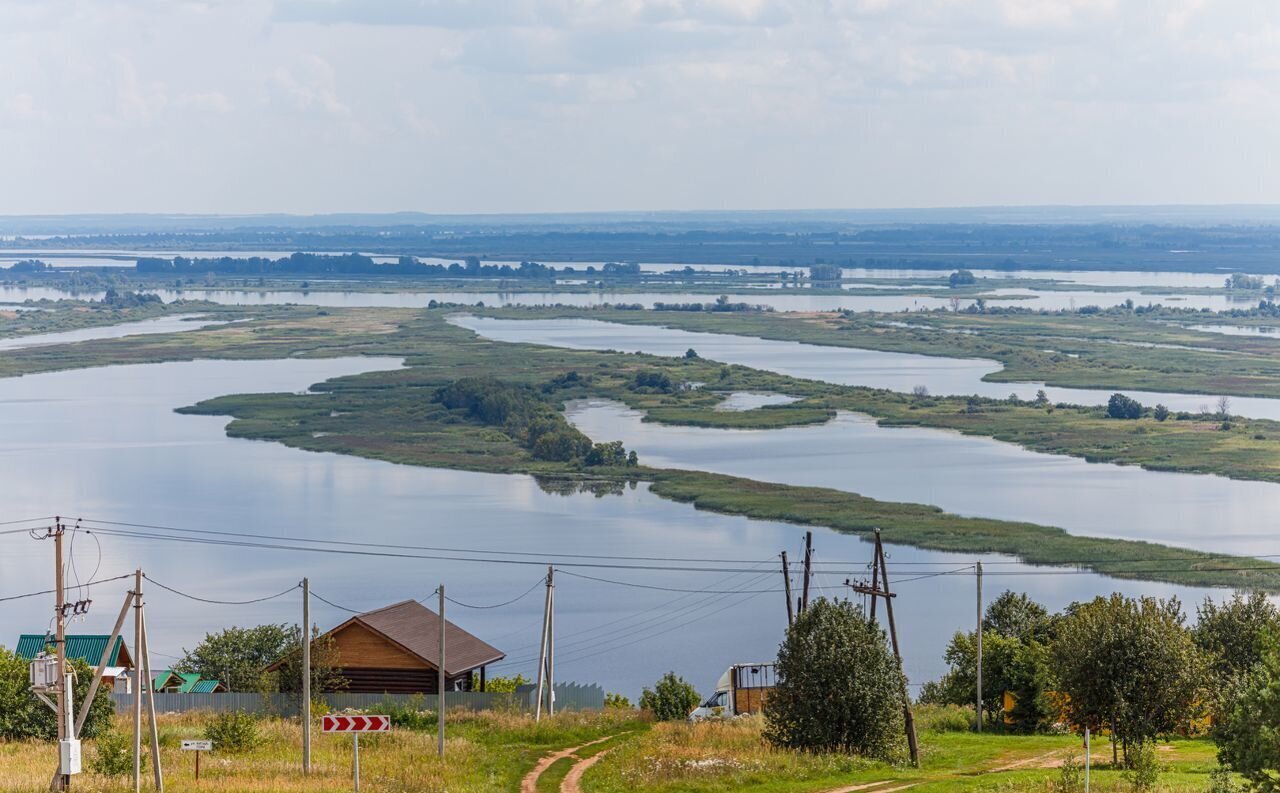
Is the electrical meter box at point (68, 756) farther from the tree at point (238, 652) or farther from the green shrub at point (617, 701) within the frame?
the tree at point (238, 652)

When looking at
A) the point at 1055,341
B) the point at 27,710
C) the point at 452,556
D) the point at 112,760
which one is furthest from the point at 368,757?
the point at 1055,341

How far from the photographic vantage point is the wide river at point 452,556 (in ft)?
92.7

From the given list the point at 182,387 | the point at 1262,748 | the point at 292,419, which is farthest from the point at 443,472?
the point at 1262,748

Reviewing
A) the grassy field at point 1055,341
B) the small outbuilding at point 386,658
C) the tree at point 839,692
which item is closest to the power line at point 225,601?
the small outbuilding at point 386,658

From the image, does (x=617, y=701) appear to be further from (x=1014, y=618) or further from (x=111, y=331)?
(x=111, y=331)

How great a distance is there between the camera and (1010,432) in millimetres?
52531

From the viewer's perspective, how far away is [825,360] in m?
76.7

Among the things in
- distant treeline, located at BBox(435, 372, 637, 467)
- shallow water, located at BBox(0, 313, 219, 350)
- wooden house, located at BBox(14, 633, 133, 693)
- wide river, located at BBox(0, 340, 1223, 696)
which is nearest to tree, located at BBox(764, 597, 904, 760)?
wide river, located at BBox(0, 340, 1223, 696)

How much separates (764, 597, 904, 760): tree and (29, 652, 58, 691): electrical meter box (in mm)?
7002

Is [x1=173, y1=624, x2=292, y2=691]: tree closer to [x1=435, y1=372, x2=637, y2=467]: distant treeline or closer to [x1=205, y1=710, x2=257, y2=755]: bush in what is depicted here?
[x1=205, y1=710, x2=257, y2=755]: bush

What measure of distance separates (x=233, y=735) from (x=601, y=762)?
3730mm

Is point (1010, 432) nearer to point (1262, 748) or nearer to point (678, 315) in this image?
point (1262, 748)

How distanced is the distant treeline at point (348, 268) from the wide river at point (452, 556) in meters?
101

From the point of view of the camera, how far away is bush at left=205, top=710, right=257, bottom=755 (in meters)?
16.8
